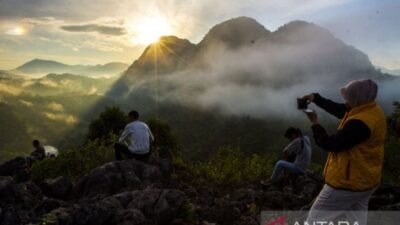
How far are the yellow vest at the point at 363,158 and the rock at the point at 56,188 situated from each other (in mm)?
8517

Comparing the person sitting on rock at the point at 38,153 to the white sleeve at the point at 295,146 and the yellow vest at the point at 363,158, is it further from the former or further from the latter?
the yellow vest at the point at 363,158

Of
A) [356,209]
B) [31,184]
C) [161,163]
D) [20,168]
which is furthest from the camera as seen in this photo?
[20,168]

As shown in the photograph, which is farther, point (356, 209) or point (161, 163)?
point (161, 163)

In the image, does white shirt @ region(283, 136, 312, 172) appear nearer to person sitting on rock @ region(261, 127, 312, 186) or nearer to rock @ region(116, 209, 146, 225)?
person sitting on rock @ region(261, 127, 312, 186)

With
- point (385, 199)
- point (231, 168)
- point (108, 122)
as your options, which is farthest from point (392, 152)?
point (108, 122)

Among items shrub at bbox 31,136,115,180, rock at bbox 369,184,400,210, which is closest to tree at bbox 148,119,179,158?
shrub at bbox 31,136,115,180

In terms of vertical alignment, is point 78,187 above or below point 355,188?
below

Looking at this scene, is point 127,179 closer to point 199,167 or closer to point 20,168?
point 199,167

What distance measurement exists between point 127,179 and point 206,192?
7.49ft

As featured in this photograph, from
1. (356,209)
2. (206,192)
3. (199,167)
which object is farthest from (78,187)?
(356,209)

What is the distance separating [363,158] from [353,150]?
157 mm

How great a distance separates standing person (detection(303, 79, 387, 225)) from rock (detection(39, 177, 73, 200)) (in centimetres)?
828

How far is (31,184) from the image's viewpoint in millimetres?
12180

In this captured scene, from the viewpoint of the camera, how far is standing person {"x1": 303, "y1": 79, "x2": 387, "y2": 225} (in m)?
5.54
